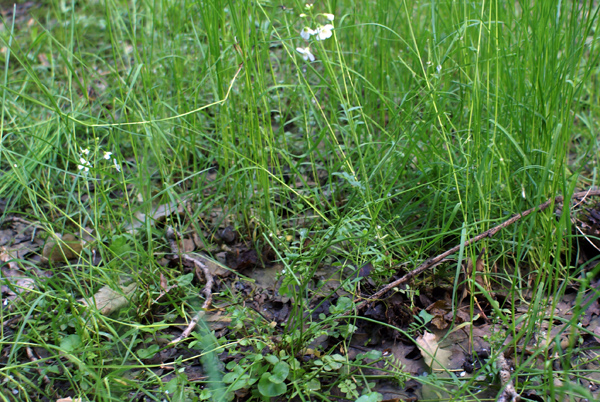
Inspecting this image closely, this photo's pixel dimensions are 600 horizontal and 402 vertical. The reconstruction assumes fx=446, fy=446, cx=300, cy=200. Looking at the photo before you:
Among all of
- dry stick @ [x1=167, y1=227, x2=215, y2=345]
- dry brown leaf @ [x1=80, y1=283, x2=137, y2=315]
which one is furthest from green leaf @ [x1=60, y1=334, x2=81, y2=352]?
dry stick @ [x1=167, y1=227, x2=215, y2=345]

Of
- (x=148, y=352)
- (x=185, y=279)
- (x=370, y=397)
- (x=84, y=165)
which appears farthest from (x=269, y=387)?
(x=84, y=165)

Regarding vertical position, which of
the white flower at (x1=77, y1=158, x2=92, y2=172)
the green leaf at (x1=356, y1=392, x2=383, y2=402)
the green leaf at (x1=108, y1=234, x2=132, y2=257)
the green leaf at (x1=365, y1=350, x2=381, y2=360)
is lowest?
the green leaf at (x1=365, y1=350, x2=381, y2=360)

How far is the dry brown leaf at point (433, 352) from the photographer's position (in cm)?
126

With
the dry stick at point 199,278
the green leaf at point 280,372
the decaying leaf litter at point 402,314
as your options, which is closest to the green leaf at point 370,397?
the decaying leaf litter at point 402,314

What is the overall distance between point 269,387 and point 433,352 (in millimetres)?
484

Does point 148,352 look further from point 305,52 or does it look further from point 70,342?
point 305,52

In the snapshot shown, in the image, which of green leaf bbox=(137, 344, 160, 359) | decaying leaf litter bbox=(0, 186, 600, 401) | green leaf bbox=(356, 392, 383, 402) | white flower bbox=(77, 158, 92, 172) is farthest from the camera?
white flower bbox=(77, 158, 92, 172)

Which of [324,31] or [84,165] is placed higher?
[324,31]

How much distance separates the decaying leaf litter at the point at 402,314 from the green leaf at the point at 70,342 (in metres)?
0.09

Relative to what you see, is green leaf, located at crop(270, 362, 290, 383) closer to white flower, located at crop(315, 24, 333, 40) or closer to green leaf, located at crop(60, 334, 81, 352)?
green leaf, located at crop(60, 334, 81, 352)

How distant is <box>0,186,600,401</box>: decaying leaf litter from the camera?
1.21 metres

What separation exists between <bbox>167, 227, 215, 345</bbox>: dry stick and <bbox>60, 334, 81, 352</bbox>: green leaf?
272 mm

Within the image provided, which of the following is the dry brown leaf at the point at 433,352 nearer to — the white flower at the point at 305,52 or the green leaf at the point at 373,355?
the green leaf at the point at 373,355

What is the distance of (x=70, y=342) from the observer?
4.32 ft
